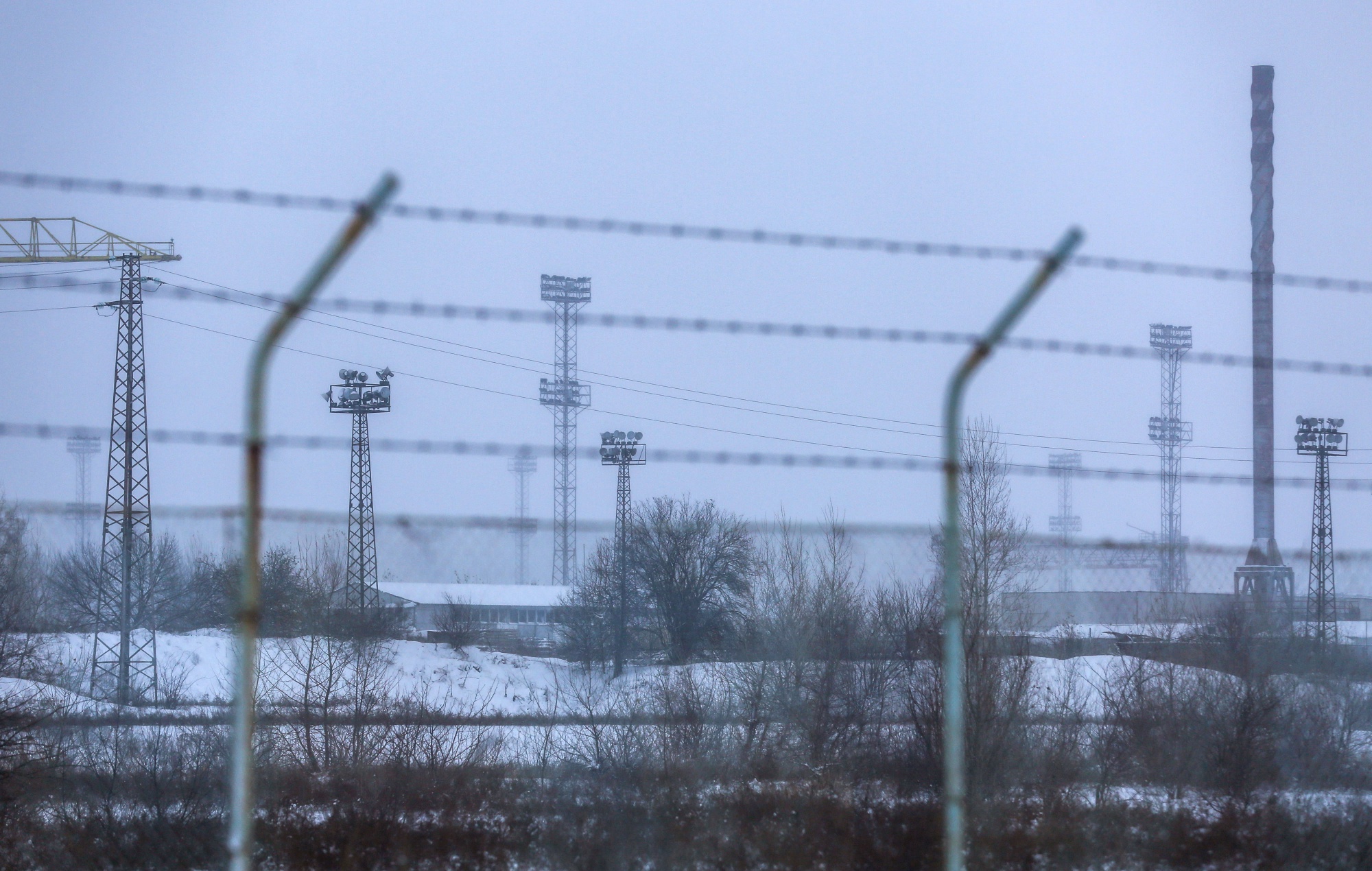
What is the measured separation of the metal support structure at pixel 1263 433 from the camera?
22.8 feet

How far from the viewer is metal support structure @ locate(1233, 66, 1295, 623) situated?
274 inches

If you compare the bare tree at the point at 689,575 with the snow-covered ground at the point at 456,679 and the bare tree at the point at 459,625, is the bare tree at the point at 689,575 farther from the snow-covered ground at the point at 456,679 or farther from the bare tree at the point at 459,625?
the bare tree at the point at 459,625

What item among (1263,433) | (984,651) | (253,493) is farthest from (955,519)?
(1263,433)

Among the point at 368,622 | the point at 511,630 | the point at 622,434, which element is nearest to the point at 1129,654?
the point at 622,434

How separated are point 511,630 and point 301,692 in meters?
2.00

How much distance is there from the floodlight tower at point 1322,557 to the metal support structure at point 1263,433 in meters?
0.16

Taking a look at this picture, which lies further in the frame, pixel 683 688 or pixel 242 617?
pixel 683 688

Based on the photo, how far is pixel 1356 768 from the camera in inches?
331

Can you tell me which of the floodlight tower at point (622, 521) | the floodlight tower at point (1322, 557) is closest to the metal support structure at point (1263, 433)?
the floodlight tower at point (1322, 557)

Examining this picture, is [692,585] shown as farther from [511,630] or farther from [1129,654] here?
[1129,654]

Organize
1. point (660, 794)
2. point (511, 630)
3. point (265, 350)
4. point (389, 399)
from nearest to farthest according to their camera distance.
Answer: point (265, 350) → point (389, 399) → point (660, 794) → point (511, 630)

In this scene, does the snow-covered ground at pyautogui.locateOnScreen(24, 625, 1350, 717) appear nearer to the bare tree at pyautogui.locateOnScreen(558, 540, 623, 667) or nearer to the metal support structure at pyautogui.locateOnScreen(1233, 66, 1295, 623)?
the bare tree at pyautogui.locateOnScreen(558, 540, 623, 667)

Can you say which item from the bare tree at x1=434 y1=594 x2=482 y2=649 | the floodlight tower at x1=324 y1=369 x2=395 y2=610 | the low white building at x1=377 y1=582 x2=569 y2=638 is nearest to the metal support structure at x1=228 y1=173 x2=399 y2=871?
the floodlight tower at x1=324 y1=369 x2=395 y2=610

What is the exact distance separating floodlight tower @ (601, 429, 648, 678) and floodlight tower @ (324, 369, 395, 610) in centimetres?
119
